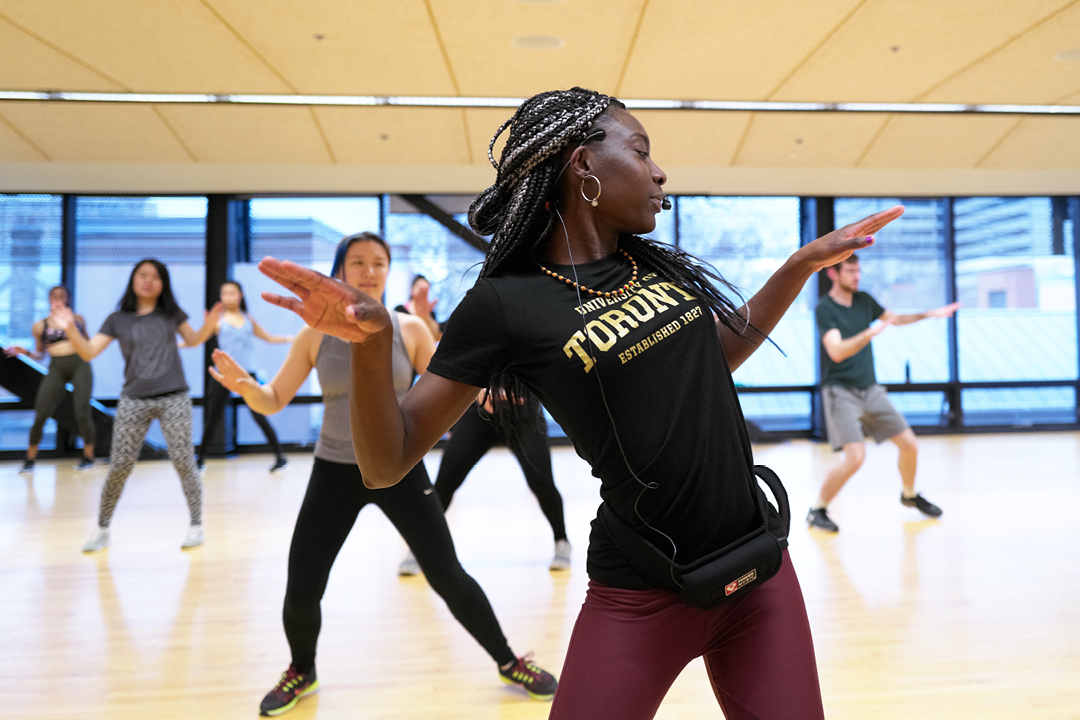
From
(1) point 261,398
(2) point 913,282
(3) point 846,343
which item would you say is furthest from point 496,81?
(2) point 913,282

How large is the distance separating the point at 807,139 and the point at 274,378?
6.62 metres

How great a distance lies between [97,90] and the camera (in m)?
6.39

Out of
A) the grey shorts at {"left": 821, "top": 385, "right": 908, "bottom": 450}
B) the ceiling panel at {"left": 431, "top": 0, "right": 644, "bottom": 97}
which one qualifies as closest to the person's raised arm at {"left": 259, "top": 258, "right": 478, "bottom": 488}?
the grey shorts at {"left": 821, "top": 385, "right": 908, "bottom": 450}

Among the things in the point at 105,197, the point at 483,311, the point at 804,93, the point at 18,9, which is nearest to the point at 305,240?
the point at 105,197

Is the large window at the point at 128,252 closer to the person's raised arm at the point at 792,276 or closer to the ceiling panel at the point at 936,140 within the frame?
the ceiling panel at the point at 936,140

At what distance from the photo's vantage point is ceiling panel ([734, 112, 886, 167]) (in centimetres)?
723

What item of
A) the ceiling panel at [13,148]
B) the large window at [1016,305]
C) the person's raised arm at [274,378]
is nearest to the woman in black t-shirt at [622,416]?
the person's raised arm at [274,378]

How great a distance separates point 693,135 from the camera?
740 centimetres

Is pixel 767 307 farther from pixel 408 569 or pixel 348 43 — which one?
pixel 348 43

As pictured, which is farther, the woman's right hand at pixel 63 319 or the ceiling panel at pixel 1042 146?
the ceiling panel at pixel 1042 146

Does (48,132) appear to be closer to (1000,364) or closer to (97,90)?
(97,90)

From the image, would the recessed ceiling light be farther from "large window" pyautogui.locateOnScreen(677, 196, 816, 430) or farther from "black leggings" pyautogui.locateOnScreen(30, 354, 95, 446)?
"black leggings" pyautogui.locateOnScreen(30, 354, 95, 446)

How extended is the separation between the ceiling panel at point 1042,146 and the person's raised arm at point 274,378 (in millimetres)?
7791

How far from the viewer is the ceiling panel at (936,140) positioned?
24.2 feet
